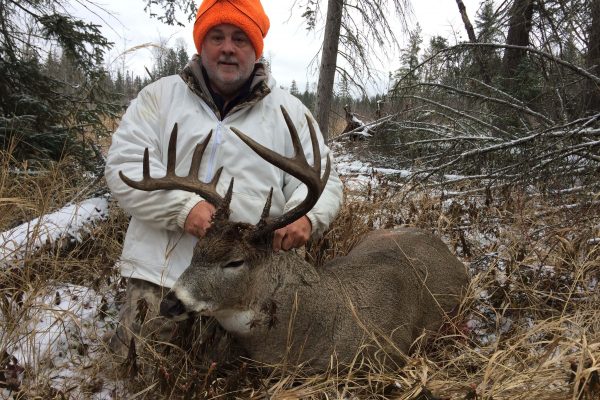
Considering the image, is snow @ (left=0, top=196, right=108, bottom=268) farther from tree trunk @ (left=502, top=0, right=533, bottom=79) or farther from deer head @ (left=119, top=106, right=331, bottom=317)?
tree trunk @ (left=502, top=0, right=533, bottom=79)

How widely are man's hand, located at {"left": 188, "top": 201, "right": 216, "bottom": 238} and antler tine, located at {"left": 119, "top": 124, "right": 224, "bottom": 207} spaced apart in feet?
0.13

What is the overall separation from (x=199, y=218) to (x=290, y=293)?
1.99ft

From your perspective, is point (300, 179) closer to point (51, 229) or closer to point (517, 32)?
point (51, 229)

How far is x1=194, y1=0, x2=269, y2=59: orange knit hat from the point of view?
3037 mm

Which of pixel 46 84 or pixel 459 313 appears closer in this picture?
pixel 459 313

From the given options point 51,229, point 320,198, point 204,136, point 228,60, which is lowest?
point 51,229

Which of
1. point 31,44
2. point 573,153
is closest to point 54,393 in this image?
point 573,153

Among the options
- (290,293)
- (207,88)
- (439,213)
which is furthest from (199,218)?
(439,213)

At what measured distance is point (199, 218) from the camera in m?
2.59

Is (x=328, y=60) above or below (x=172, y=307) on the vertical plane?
above

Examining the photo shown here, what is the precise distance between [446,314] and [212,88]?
204 centimetres

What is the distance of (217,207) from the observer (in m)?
2.61

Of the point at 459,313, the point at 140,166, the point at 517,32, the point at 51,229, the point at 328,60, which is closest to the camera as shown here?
the point at 140,166

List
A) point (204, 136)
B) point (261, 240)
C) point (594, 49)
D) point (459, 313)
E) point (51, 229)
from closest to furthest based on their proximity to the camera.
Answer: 1. point (261, 240)
2. point (204, 136)
3. point (459, 313)
4. point (51, 229)
5. point (594, 49)
